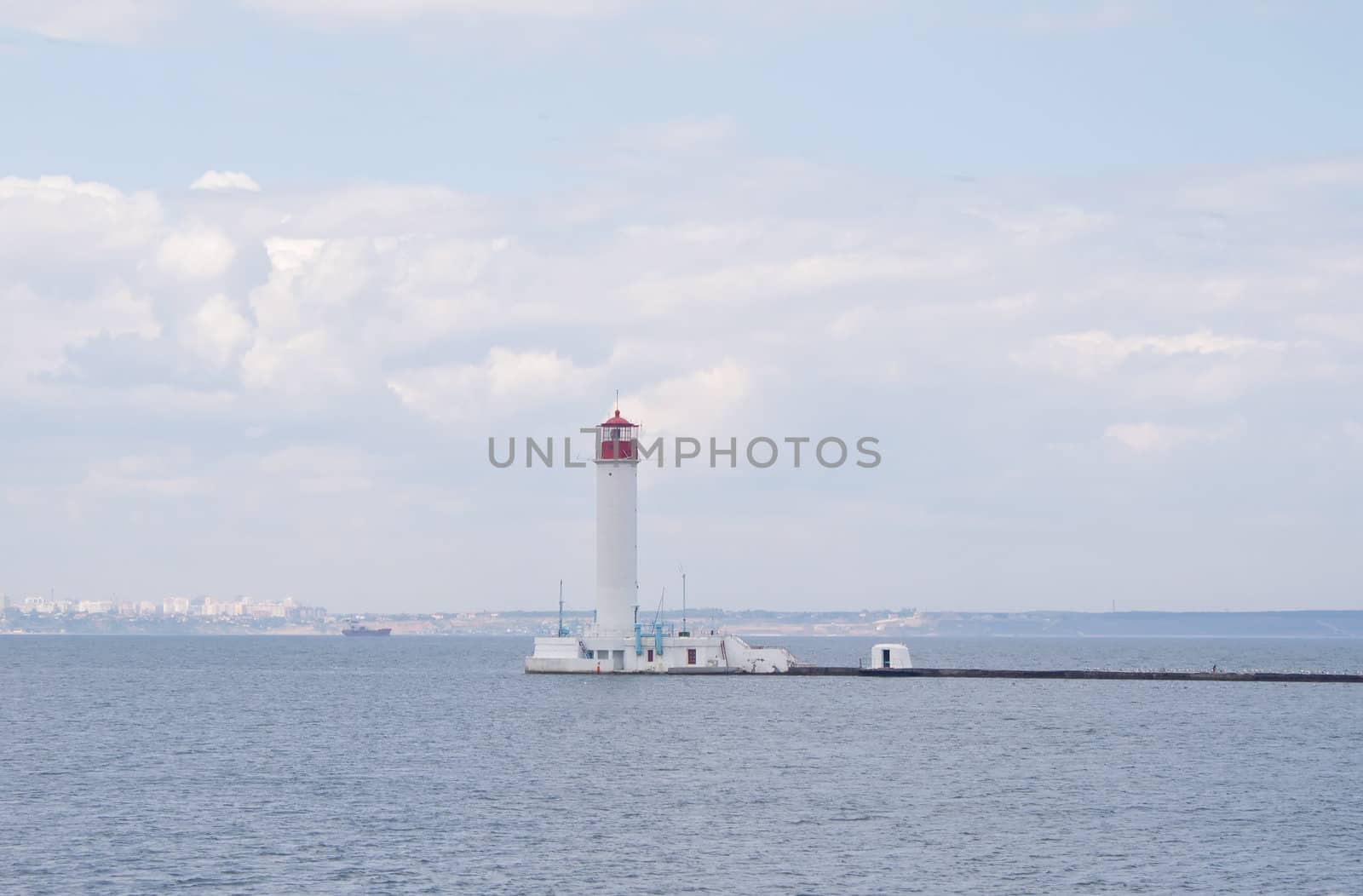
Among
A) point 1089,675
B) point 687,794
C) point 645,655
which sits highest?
point 645,655

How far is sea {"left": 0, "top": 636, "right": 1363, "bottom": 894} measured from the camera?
3688 centimetres

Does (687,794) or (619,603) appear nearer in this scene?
(687,794)

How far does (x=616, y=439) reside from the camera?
8519 cm

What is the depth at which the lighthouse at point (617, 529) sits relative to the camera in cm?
8400

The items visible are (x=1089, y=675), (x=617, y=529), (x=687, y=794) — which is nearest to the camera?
(x=687, y=794)

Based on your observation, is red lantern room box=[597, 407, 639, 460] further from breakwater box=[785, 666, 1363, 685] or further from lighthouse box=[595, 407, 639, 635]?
breakwater box=[785, 666, 1363, 685]

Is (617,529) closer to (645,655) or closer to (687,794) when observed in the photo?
(645,655)

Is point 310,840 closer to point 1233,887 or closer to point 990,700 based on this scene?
point 1233,887

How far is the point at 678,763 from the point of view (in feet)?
181

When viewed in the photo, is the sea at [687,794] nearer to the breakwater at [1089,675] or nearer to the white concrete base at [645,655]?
the white concrete base at [645,655]

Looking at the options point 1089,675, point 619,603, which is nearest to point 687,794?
point 619,603

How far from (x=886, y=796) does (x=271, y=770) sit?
21461mm

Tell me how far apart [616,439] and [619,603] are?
29.1 ft

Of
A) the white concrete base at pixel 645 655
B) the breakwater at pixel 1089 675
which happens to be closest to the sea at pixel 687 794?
the white concrete base at pixel 645 655
